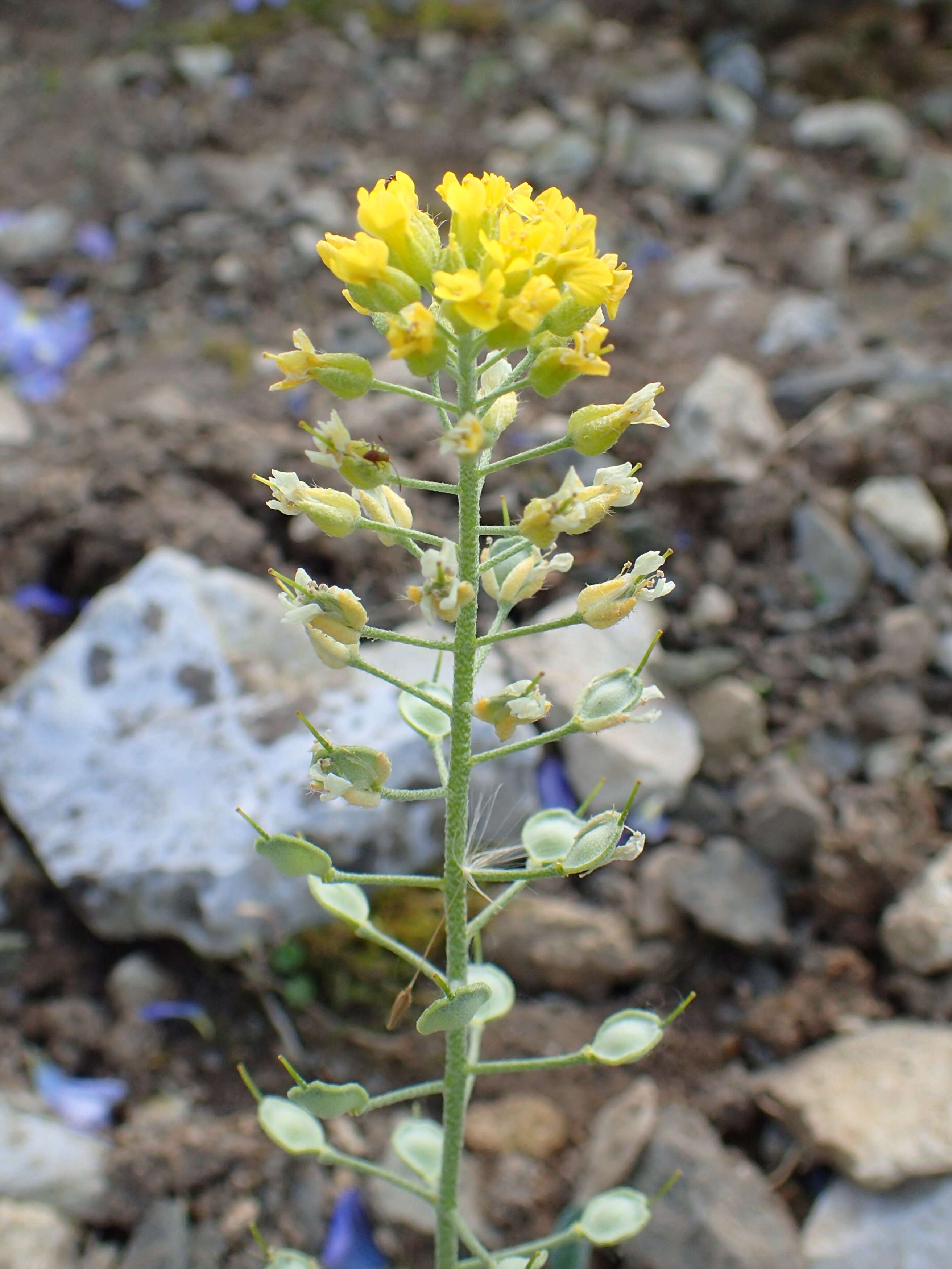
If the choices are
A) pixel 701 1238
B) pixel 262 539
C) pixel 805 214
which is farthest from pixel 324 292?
pixel 701 1238

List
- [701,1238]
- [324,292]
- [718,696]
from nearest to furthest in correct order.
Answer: [701,1238] < [718,696] < [324,292]

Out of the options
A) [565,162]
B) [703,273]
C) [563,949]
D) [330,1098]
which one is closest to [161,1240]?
[330,1098]

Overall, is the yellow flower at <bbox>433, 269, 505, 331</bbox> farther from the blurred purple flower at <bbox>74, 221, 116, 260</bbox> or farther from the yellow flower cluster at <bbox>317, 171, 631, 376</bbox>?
the blurred purple flower at <bbox>74, 221, 116, 260</bbox>

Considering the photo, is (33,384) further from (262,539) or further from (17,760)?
(17,760)

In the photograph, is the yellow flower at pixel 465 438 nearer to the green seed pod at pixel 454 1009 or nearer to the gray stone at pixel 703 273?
the green seed pod at pixel 454 1009

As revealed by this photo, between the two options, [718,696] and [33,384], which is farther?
[33,384]

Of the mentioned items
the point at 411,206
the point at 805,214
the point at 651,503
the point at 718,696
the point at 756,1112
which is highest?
the point at 411,206

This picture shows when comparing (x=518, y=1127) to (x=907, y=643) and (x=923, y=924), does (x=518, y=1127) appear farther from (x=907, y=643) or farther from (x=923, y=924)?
(x=907, y=643)

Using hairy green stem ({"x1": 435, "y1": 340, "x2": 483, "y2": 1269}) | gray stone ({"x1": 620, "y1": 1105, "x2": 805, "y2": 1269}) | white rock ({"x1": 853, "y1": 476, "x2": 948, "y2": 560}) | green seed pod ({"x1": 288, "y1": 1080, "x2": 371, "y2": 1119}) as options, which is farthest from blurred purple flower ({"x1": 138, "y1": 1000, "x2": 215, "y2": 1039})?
white rock ({"x1": 853, "y1": 476, "x2": 948, "y2": 560})
